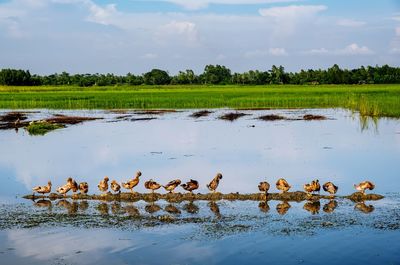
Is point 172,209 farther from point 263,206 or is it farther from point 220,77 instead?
point 220,77

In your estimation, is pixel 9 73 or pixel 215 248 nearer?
pixel 215 248

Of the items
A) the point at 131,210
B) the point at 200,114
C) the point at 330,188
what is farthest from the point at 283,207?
the point at 200,114

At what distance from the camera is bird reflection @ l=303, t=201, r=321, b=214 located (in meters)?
10.6

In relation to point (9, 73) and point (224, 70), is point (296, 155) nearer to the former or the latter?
point (9, 73)

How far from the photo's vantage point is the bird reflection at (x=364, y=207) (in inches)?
418

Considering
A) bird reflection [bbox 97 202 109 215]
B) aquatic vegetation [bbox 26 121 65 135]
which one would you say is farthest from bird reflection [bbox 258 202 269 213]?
aquatic vegetation [bbox 26 121 65 135]

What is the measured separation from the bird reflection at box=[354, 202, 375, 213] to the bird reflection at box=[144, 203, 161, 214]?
3.66 meters

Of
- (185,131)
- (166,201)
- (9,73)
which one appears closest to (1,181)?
(166,201)

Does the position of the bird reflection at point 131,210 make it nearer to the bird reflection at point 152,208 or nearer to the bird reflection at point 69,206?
the bird reflection at point 152,208

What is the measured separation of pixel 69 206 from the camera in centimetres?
1146

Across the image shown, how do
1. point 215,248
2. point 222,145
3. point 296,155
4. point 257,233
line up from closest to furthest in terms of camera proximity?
point 215,248
point 257,233
point 296,155
point 222,145

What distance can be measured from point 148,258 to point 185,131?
1746 cm

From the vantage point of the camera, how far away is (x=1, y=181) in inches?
581

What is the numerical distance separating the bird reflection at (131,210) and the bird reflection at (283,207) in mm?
2556
